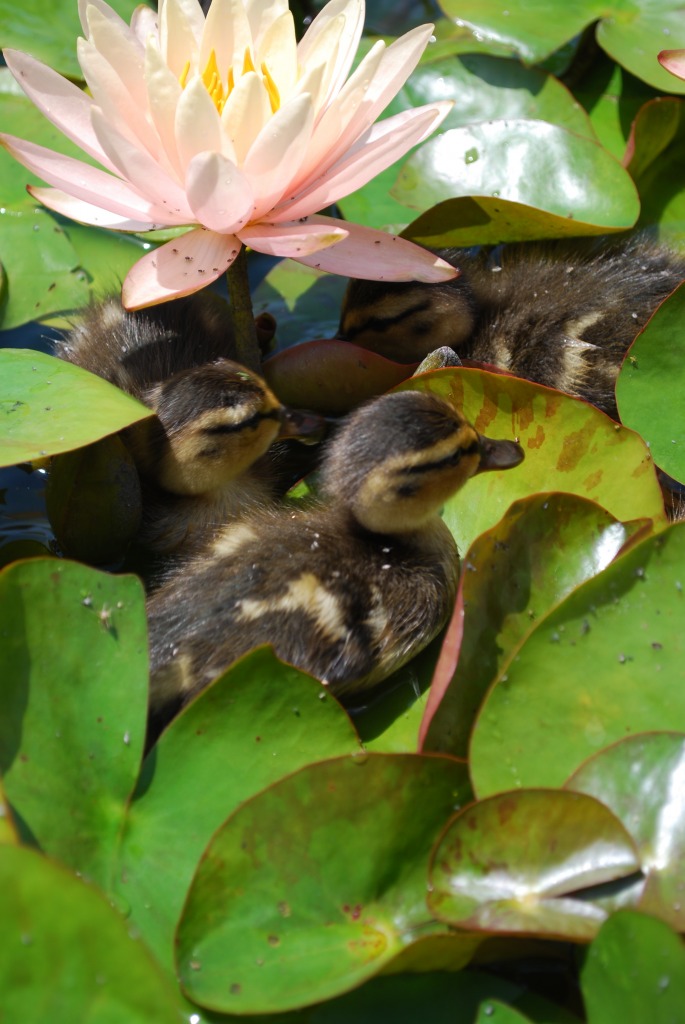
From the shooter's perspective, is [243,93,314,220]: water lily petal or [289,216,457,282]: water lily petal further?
[289,216,457,282]: water lily petal

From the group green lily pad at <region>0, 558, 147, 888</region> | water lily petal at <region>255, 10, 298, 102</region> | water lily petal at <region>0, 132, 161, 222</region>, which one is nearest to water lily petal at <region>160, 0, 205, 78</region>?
water lily petal at <region>255, 10, 298, 102</region>

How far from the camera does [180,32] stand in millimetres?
1766

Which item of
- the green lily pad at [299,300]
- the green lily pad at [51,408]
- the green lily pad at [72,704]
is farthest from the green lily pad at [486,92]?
the green lily pad at [72,704]

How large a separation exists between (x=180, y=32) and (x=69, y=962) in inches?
56.3

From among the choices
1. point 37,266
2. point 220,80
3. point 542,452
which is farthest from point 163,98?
point 542,452

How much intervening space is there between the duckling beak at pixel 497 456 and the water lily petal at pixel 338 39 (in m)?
0.64

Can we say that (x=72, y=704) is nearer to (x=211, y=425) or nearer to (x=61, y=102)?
(x=211, y=425)

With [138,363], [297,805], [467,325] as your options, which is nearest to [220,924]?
[297,805]

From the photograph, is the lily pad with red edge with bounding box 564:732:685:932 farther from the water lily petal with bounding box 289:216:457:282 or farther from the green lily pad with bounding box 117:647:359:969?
the water lily petal with bounding box 289:216:457:282

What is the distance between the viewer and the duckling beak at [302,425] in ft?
6.33

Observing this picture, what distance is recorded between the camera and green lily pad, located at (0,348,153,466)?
1.55 m

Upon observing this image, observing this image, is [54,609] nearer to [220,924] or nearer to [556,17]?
[220,924]

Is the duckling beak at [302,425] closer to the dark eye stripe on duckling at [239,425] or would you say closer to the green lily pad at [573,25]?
the dark eye stripe on duckling at [239,425]

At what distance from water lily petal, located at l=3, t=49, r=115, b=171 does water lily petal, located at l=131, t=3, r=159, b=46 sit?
171 millimetres
